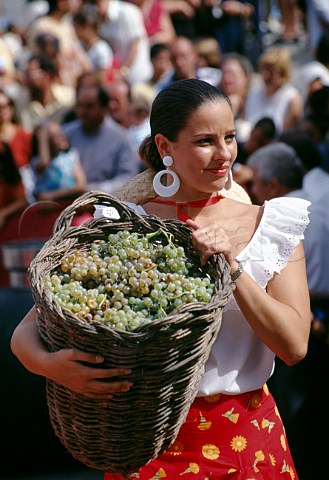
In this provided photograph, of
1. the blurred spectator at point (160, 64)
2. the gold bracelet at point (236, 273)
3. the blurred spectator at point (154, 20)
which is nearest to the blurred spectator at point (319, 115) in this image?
the blurred spectator at point (160, 64)

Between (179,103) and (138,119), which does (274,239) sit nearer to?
(179,103)

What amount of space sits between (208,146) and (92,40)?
25.2 ft

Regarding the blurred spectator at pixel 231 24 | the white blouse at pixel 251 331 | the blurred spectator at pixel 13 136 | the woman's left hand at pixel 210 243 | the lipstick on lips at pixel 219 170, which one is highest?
the lipstick on lips at pixel 219 170

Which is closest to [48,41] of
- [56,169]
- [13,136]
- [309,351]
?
[13,136]

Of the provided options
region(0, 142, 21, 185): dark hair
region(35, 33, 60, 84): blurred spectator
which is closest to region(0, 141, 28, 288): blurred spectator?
region(0, 142, 21, 185): dark hair

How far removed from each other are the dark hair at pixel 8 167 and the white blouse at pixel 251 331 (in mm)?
4610

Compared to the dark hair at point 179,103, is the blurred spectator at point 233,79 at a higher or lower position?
lower

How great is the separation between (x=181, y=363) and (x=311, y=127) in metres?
4.03

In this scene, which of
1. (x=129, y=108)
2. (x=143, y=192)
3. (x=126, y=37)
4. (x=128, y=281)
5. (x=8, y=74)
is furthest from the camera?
(x=126, y=37)

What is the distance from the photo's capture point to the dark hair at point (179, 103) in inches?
100

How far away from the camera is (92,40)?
9.91 meters

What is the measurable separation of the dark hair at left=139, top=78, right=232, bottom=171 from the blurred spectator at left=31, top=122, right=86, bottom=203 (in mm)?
3758

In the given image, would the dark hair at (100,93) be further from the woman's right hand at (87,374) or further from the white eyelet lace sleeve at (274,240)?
the woman's right hand at (87,374)

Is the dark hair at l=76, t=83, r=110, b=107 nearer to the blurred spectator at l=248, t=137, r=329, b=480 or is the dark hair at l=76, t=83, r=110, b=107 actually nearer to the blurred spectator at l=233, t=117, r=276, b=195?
the blurred spectator at l=233, t=117, r=276, b=195
